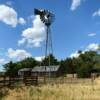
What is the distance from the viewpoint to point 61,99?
26453 millimetres

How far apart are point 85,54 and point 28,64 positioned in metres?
41.0

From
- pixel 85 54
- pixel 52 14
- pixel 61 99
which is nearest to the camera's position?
pixel 61 99

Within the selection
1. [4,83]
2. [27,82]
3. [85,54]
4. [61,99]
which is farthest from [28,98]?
[85,54]

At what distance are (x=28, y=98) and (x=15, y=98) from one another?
1.07 m

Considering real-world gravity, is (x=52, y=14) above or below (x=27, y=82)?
above

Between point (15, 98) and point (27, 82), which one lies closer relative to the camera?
point (15, 98)

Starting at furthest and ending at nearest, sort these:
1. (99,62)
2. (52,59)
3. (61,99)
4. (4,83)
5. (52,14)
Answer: (52,59) → (99,62) → (52,14) → (4,83) → (61,99)

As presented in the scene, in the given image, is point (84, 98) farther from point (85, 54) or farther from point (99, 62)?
point (85, 54)

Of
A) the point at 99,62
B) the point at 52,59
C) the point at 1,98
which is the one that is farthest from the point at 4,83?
the point at 52,59

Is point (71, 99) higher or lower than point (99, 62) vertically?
lower

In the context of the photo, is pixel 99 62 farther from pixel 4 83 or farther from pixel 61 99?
pixel 61 99

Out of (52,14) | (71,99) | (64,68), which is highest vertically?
(52,14)

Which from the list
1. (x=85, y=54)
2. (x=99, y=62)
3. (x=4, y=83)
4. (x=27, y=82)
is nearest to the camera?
(x=4, y=83)

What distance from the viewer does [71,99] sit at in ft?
86.8
